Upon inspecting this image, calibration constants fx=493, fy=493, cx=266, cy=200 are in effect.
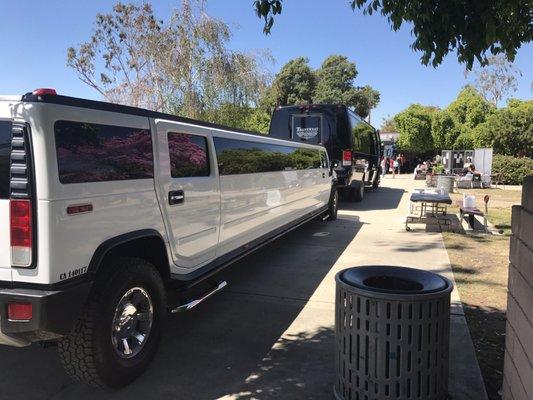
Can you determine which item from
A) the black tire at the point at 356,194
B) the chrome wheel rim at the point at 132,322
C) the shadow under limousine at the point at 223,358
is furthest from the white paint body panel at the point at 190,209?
the black tire at the point at 356,194

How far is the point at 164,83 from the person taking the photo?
23047 millimetres

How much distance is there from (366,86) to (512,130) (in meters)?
25.5

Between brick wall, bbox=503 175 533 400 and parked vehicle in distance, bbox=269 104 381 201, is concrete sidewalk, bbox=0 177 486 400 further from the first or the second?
parked vehicle in distance, bbox=269 104 381 201

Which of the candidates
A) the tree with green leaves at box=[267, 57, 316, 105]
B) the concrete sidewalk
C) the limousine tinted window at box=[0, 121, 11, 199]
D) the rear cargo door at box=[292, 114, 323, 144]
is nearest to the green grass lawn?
the concrete sidewalk

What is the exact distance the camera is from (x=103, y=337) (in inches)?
128

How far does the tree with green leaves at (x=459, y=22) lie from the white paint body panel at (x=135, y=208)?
55.8 inches

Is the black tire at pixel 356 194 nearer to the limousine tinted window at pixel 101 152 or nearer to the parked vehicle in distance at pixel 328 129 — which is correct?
the parked vehicle in distance at pixel 328 129

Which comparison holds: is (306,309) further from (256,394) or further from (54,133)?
(54,133)

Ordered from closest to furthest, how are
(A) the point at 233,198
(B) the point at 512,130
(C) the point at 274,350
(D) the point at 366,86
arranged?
(C) the point at 274,350
(A) the point at 233,198
(B) the point at 512,130
(D) the point at 366,86

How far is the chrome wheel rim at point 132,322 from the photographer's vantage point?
348 cm

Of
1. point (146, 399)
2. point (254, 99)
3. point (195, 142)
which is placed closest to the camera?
point (146, 399)

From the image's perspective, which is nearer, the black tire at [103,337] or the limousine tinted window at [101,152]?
the limousine tinted window at [101,152]

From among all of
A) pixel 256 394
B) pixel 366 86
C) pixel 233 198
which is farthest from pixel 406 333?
pixel 366 86

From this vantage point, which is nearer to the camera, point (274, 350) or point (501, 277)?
point (274, 350)
